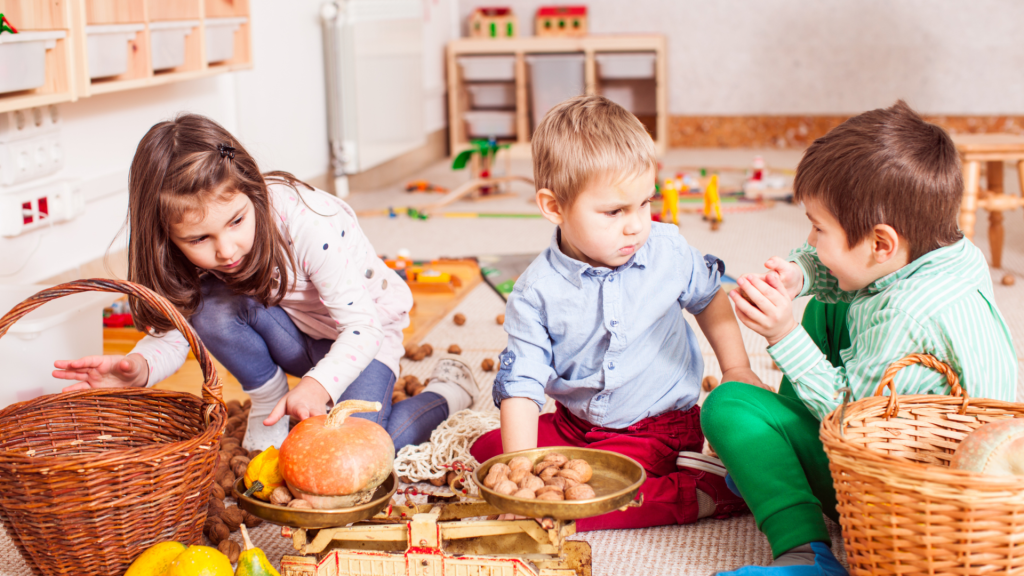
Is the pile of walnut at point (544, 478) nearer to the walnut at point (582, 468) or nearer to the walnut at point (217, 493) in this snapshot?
the walnut at point (582, 468)

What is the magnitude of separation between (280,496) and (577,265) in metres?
0.40

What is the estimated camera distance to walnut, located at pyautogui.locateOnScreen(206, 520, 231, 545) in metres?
0.95

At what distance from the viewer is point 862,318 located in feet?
3.00

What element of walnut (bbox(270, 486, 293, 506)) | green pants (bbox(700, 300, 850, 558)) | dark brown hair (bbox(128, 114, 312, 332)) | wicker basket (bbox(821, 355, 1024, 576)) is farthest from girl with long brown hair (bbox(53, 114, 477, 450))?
wicker basket (bbox(821, 355, 1024, 576))

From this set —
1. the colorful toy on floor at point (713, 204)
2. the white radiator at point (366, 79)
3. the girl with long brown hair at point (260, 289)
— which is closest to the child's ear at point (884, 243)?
the girl with long brown hair at point (260, 289)

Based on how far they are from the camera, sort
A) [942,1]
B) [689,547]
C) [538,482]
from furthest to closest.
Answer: [942,1], [689,547], [538,482]

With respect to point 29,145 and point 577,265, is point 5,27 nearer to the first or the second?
point 29,145

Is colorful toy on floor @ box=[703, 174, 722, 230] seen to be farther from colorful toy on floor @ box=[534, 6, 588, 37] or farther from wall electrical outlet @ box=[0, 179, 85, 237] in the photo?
colorful toy on floor @ box=[534, 6, 588, 37]

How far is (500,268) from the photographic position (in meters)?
2.12

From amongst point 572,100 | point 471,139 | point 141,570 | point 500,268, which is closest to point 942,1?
point 471,139

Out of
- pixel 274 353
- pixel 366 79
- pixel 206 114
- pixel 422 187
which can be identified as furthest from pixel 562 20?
pixel 274 353

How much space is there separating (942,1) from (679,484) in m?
3.62

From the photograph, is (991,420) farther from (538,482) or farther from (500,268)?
(500,268)

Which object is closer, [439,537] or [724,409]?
[439,537]
